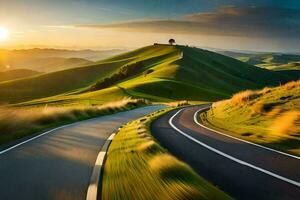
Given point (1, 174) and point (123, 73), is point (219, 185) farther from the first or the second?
point (123, 73)

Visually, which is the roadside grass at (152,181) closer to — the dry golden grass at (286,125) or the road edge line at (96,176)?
the road edge line at (96,176)

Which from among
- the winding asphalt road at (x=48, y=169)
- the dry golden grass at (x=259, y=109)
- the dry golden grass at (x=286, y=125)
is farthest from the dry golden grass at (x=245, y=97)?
the winding asphalt road at (x=48, y=169)

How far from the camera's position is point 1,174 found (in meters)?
8.99

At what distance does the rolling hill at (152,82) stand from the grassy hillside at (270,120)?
2559 inches

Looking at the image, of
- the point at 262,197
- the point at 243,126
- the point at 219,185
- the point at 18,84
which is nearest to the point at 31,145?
the point at 219,185

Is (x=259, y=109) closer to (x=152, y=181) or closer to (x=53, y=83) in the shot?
(x=152, y=181)

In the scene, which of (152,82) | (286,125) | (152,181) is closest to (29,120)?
(286,125)

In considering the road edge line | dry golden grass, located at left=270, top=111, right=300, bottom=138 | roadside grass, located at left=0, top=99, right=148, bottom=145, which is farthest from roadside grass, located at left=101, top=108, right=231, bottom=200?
dry golden grass, located at left=270, top=111, right=300, bottom=138

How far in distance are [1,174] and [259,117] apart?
15906 millimetres

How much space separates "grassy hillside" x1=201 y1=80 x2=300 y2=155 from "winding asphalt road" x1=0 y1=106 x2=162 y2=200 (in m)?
6.16

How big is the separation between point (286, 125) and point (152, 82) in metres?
92.6

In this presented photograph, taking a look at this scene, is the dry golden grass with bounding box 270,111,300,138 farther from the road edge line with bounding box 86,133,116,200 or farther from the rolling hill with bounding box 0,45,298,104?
the rolling hill with bounding box 0,45,298,104

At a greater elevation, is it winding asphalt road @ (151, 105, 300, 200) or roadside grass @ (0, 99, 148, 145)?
winding asphalt road @ (151, 105, 300, 200)

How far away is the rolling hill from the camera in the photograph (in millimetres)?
106750
